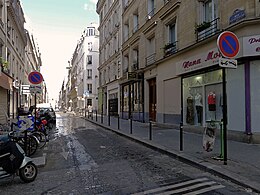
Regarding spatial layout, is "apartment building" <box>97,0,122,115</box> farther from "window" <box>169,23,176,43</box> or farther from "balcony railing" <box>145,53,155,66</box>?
"window" <box>169,23,176,43</box>

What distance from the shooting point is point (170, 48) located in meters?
14.9

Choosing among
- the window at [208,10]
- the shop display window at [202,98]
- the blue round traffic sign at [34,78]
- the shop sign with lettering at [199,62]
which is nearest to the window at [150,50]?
the shop sign with lettering at [199,62]

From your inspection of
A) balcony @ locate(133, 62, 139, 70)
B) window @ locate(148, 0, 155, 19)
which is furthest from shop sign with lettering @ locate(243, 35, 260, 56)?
balcony @ locate(133, 62, 139, 70)

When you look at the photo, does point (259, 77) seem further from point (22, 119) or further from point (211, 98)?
point (22, 119)

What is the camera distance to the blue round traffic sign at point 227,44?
601 cm

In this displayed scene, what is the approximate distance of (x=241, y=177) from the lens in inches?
199

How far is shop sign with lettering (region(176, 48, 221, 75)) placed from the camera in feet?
33.8

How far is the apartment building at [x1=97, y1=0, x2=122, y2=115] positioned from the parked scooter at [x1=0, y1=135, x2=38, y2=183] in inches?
742

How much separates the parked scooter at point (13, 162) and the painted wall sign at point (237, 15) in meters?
8.26

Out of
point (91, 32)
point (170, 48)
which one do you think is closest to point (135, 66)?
point (170, 48)

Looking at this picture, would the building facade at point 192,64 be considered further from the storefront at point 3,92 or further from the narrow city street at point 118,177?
the storefront at point 3,92

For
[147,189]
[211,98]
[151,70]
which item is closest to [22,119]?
[147,189]

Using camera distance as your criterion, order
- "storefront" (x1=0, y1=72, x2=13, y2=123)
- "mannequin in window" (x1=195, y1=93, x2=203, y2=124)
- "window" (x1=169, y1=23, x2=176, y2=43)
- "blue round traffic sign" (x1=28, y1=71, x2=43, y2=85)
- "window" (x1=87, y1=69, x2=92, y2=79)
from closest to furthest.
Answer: "blue round traffic sign" (x1=28, y1=71, x2=43, y2=85), "mannequin in window" (x1=195, y1=93, x2=203, y2=124), "window" (x1=169, y1=23, x2=176, y2=43), "storefront" (x1=0, y1=72, x2=13, y2=123), "window" (x1=87, y1=69, x2=92, y2=79)

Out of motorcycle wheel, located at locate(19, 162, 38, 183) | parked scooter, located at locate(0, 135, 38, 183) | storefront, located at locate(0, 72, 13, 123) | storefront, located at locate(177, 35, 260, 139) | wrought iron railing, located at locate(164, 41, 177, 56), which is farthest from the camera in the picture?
storefront, located at locate(0, 72, 13, 123)
